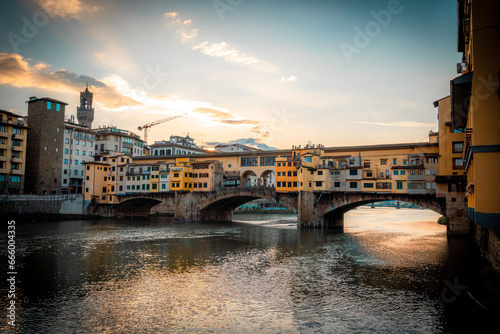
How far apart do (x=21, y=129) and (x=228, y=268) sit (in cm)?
6455

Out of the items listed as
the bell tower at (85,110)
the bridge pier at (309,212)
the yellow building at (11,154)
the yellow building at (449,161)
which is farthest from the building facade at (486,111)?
the bell tower at (85,110)

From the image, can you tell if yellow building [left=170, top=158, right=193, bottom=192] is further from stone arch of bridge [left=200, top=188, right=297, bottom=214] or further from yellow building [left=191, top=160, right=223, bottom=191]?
stone arch of bridge [left=200, top=188, right=297, bottom=214]

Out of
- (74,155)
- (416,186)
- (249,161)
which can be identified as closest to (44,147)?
(74,155)

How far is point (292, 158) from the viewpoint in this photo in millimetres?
63031

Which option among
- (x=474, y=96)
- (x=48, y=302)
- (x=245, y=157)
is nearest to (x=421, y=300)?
(x=474, y=96)

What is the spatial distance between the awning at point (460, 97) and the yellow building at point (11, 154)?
245ft

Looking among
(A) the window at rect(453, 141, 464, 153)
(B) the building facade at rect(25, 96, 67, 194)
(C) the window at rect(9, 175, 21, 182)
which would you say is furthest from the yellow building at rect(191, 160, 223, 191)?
(A) the window at rect(453, 141, 464, 153)

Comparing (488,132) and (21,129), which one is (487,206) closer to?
(488,132)

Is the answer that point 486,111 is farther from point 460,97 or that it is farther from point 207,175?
point 207,175

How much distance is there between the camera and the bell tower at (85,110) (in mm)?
139250

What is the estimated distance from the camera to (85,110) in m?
140

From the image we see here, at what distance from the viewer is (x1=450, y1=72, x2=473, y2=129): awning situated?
20766 millimetres

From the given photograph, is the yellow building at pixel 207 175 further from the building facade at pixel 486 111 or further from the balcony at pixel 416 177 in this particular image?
the building facade at pixel 486 111

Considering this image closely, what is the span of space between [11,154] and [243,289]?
6744 cm
